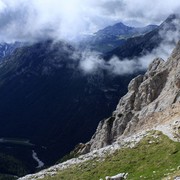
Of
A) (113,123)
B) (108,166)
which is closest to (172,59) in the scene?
(113,123)

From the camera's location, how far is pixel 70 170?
97.4 meters

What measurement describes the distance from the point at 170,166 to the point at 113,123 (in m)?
103

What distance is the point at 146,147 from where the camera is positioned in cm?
9369

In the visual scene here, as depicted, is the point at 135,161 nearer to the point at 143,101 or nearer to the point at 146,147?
the point at 146,147

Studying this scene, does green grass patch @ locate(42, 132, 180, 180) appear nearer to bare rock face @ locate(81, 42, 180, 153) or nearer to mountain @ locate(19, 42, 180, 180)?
mountain @ locate(19, 42, 180, 180)

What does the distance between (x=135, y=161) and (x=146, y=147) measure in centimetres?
803

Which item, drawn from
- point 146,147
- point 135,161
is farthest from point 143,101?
point 135,161

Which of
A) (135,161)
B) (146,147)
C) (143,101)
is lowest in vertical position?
(135,161)

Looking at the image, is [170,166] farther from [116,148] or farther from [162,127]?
[162,127]

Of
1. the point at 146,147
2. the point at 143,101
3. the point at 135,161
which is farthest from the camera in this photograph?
the point at 143,101

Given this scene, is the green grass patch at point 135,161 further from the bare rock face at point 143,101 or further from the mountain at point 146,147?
the bare rock face at point 143,101

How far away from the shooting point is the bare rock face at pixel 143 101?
138 metres

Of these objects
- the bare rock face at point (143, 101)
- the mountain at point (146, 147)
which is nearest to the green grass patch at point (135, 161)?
the mountain at point (146, 147)

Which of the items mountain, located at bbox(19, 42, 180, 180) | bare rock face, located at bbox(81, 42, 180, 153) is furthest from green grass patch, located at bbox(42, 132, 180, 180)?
bare rock face, located at bbox(81, 42, 180, 153)
